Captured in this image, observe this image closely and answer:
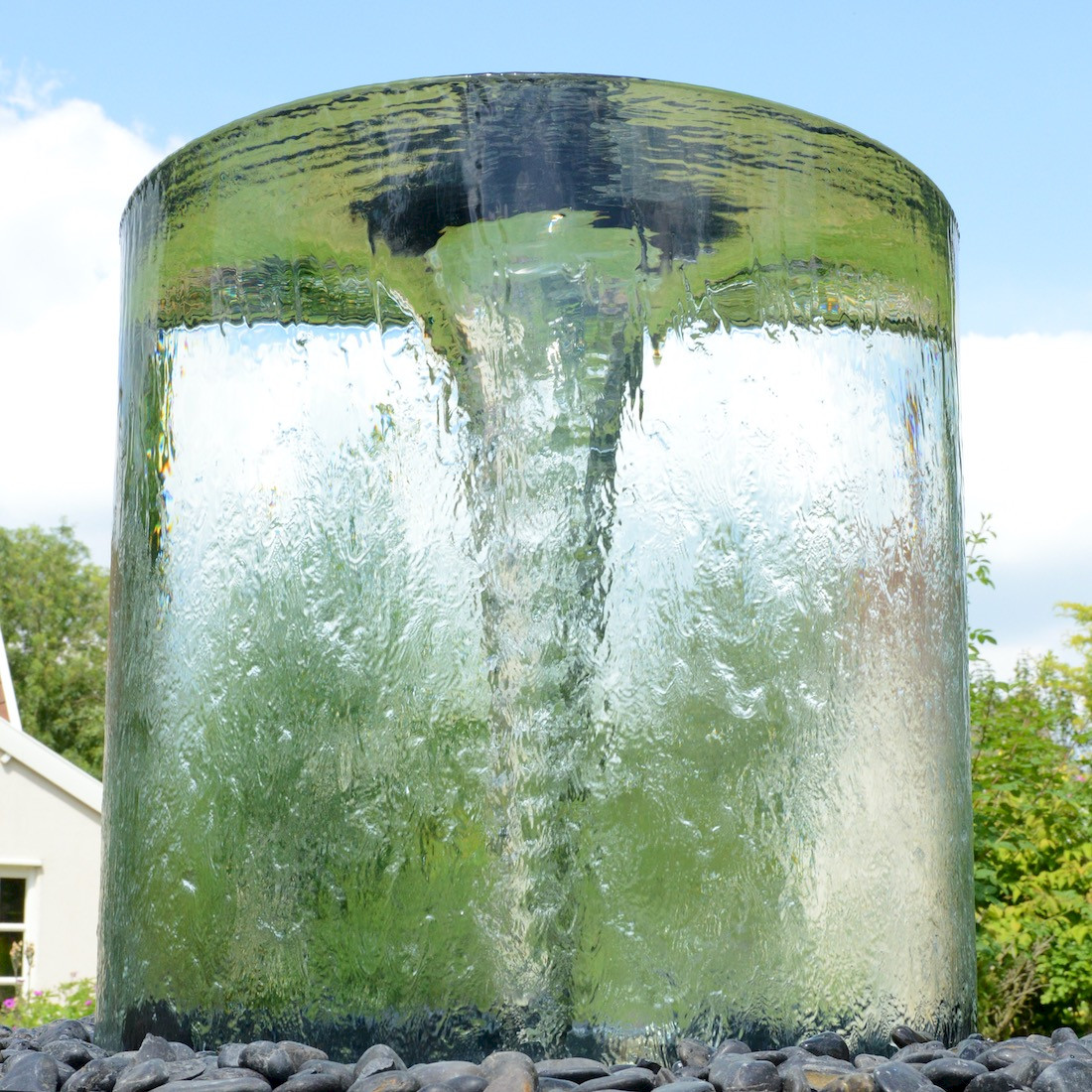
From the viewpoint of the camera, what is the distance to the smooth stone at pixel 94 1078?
2.07m

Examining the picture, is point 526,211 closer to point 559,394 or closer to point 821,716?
point 559,394

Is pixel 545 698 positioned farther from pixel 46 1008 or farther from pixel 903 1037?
pixel 46 1008

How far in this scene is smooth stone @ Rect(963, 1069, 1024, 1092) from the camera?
1.96 meters

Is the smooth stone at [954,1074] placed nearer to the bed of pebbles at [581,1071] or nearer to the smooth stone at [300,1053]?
the bed of pebbles at [581,1071]

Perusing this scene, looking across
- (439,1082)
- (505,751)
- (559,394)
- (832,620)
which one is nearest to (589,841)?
(505,751)

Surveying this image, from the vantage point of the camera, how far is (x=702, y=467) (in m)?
2.30

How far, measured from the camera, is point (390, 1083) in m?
1.91

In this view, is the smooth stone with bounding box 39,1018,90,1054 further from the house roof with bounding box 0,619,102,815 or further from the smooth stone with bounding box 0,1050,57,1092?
the house roof with bounding box 0,619,102,815

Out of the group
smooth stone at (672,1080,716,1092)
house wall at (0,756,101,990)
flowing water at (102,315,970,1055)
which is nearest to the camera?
smooth stone at (672,1080,716,1092)

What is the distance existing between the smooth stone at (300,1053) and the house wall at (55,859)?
27.8 ft

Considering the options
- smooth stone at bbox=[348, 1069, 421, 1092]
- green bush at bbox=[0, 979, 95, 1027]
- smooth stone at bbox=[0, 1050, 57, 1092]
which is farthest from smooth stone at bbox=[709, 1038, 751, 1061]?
green bush at bbox=[0, 979, 95, 1027]

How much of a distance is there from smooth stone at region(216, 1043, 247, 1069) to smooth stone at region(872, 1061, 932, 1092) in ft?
3.17

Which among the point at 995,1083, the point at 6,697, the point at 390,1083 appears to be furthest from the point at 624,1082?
the point at 6,697

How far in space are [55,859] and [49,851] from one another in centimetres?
7
